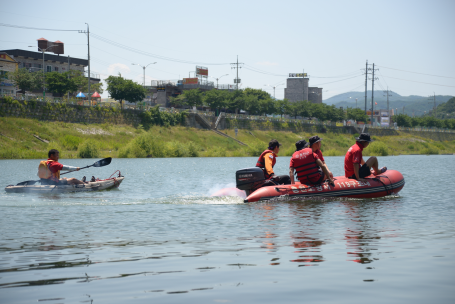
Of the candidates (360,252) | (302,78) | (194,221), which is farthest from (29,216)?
(302,78)

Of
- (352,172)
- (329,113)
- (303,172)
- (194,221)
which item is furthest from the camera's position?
(329,113)

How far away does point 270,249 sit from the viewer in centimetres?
791

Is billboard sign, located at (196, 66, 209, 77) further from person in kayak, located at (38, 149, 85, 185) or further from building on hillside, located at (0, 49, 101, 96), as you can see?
person in kayak, located at (38, 149, 85, 185)

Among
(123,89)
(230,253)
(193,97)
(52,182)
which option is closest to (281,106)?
(193,97)

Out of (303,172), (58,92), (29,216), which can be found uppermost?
(58,92)

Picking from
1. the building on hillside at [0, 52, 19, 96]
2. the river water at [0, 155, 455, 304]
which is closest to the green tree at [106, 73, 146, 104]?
the building on hillside at [0, 52, 19, 96]

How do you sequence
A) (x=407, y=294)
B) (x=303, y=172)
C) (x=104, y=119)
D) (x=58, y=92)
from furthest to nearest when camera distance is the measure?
(x=58, y=92) < (x=104, y=119) < (x=303, y=172) < (x=407, y=294)

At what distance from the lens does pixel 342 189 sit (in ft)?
48.9

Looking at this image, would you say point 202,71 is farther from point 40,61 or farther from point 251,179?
point 251,179

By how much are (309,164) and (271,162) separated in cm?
115

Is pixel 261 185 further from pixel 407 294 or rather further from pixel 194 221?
pixel 407 294

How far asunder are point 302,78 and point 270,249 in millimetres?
152720

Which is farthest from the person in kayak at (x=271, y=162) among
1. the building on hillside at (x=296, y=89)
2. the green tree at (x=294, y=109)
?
the building on hillside at (x=296, y=89)

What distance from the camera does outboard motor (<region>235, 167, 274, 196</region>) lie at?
14.5 meters
